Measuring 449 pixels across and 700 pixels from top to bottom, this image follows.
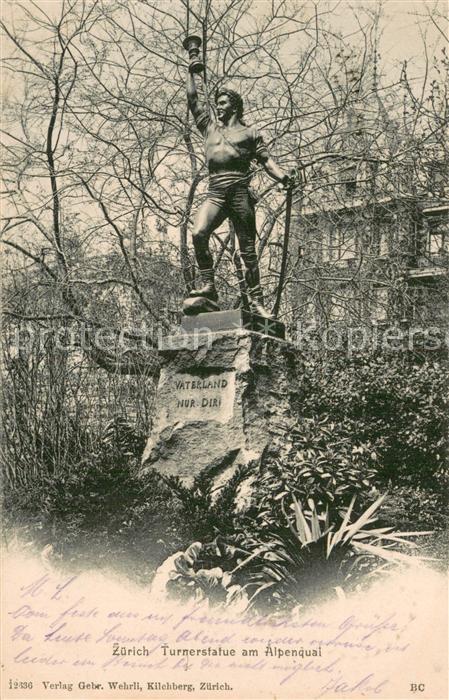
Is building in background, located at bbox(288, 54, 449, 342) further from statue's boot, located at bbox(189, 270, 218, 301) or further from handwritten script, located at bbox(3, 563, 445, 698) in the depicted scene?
handwritten script, located at bbox(3, 563, 445, 698)

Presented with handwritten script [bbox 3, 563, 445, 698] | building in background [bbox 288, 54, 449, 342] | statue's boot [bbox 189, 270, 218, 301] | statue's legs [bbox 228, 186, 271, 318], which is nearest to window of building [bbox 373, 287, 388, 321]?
building in background [bbox 288, 54, 449, 342]

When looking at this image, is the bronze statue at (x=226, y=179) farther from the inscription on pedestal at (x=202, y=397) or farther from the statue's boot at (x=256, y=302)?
the inscription on pedestal at (x=202, y=397)

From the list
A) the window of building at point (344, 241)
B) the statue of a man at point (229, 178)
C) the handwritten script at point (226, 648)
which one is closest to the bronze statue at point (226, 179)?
the statue of a man at point (229, 178)

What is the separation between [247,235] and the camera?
6121mm

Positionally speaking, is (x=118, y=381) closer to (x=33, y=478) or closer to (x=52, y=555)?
(x=33, y=478)

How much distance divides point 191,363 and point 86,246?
3.78m

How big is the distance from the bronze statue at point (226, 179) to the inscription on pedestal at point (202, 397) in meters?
0.60

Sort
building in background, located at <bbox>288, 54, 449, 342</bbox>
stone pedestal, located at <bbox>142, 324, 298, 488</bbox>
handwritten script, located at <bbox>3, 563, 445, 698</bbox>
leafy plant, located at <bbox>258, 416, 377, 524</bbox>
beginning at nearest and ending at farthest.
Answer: handwritten script, located at <bbox>3, 563, 445, 698</bbox> → leafy plant, located at <bbox>258, 416, 377, 524</bbox> → stone pedestal, located at <bbox>142, 324, 298, 488</bbox> → building in background, located at <bbox>288, 54, 449, 342</bbox>

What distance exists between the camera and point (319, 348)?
9234 millimetres

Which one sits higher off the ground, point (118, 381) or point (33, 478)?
point (118, 381)

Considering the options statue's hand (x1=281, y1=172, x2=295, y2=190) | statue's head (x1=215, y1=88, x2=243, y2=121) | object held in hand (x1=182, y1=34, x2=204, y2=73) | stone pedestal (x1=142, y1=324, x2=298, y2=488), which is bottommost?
stone pedestal (x1=142, y1=324, x2=298, y2=488)

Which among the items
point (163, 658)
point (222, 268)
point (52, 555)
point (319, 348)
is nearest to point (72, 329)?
point (222, 268)

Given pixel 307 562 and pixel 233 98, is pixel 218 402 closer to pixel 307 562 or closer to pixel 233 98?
pixel 307 562

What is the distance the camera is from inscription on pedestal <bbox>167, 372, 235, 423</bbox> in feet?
18.5
